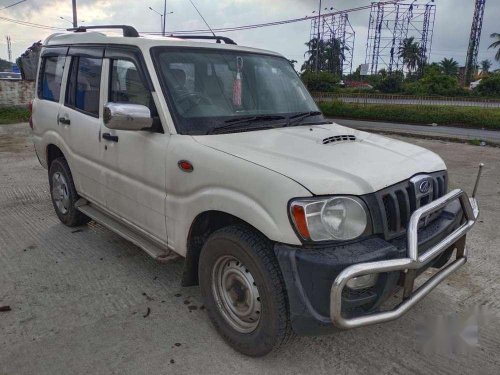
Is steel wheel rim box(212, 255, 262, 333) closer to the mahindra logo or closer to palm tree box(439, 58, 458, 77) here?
the mahindra logo

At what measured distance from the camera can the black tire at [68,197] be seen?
457 cm

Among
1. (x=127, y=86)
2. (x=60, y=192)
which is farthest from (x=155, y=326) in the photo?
(x=60, y=192)

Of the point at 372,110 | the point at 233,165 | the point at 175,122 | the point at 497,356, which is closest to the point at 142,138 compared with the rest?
the point at 175,122

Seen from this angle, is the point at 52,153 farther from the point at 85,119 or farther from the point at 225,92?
the point at 225,92

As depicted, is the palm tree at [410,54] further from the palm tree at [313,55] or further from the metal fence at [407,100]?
the metal fence at [407,100]

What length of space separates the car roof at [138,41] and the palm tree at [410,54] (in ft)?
210

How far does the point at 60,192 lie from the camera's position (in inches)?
191

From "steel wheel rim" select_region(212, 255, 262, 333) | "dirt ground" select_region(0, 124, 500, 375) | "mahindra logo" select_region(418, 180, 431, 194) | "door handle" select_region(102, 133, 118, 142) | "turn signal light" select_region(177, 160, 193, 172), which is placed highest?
"door handle" select_region(102, 133, 118, 142)

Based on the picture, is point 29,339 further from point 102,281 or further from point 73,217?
point 73,217

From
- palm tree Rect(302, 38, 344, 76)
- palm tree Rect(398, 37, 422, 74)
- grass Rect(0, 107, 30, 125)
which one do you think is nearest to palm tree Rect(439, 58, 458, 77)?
palm tree Rect(398, 37, 422, 74)

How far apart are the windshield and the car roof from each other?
0.07 meters

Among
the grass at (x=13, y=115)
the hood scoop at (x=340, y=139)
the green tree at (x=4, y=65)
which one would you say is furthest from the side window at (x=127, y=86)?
the green tree at (x=4, y=65)

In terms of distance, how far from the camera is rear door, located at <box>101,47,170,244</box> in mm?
3135

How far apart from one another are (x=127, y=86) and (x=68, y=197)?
1.78 meters
